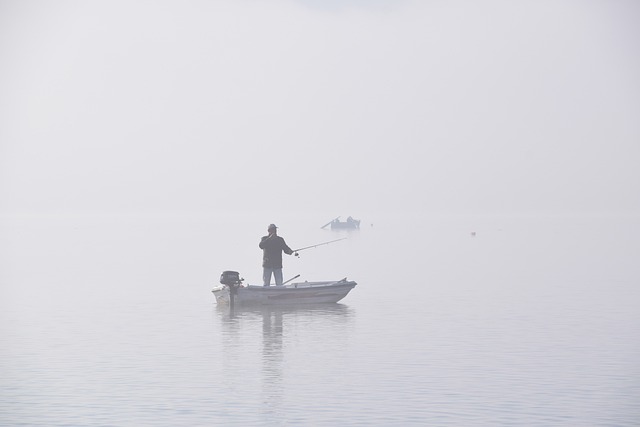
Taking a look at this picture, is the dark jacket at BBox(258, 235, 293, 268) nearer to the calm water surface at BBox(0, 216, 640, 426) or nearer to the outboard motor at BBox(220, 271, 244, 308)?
the outboard motor at BBox(220, 271, 244, 308)

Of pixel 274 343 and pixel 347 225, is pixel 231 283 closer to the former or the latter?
pixel 274 343

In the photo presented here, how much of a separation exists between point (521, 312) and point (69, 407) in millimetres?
22431

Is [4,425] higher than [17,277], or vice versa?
[17,277]

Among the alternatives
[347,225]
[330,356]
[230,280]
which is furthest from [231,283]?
[347,225]

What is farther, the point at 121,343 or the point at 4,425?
the point at 121,343

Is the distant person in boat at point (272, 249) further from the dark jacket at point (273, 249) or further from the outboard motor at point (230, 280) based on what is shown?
the outboard motor at point (230, 280)

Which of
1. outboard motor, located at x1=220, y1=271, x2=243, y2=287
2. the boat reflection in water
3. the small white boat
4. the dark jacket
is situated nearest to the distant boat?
the small white boat

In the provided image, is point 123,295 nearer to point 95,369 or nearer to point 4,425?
point 95,369

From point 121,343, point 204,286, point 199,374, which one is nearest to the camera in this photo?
point 199,374

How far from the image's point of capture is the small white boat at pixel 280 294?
131 feet

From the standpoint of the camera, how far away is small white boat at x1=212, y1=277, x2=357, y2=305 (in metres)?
40.0

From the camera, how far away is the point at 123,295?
48969 mm

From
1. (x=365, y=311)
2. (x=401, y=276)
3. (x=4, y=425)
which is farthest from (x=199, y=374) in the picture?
(x=401, y=276)

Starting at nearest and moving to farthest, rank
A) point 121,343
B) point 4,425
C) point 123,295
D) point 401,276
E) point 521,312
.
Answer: point 4,425, point 121,343, point 521,312, point 123,295, point 401,276
